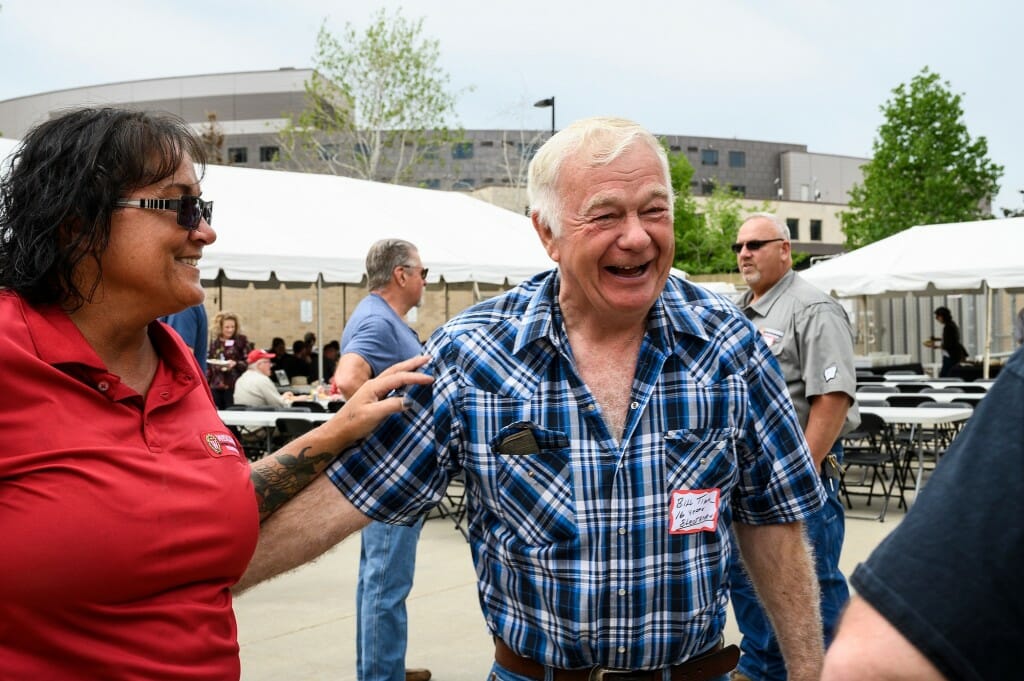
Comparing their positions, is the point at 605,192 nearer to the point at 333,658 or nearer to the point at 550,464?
the point at 550,464

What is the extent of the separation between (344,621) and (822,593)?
2.90m

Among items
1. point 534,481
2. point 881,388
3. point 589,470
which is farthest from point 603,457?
point 881,388

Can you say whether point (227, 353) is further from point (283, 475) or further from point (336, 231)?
point (283, 475)

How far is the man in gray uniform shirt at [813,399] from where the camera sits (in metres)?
4.36

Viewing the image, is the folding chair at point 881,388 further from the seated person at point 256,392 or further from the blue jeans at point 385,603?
the blue jeans at point 385,603

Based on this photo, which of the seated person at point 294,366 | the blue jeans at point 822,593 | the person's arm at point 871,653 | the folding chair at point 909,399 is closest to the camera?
the person's arm at point 871,653

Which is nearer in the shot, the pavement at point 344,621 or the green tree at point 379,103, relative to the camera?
the pavement at point 344,621

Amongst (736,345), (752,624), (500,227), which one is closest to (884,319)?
(500,227)

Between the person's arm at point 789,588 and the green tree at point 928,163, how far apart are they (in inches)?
1089

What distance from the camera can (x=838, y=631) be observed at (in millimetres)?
828

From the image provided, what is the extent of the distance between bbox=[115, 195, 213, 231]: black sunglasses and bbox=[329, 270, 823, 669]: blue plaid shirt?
536 mm

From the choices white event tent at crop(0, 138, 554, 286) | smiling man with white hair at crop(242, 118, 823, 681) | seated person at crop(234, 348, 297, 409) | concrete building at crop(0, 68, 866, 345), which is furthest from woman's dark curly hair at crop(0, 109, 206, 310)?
concrete building at crop(0, 68, 866, 345)

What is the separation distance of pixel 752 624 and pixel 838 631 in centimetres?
394

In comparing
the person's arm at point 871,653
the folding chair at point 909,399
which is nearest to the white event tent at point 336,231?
the folding chair at point 909,399
